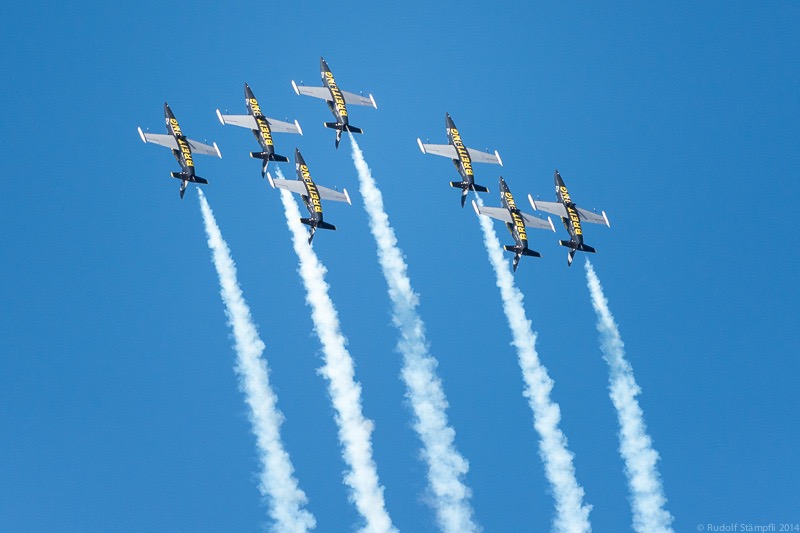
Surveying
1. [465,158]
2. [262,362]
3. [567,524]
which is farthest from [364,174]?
[567,524]

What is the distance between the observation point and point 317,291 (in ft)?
375

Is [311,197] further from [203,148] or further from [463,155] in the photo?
[463,155]

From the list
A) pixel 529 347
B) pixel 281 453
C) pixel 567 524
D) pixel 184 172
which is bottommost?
pixel 567 524

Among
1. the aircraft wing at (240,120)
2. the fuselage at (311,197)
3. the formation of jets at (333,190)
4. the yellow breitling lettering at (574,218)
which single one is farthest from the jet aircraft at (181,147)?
the yellow breitling lettering at (574,218)

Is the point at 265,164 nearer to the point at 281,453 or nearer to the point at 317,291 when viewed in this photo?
the point at 317,291

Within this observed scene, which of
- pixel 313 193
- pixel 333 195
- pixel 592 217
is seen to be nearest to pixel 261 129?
pixel 333 195

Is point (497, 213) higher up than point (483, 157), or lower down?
lower down

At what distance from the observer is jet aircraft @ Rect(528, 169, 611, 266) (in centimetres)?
11350

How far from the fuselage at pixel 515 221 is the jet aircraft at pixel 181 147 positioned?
75.2 feet

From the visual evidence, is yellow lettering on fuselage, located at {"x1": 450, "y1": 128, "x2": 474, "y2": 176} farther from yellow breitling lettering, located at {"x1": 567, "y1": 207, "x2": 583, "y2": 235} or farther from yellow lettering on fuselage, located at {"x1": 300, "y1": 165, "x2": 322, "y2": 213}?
yellow lettering on fuselage, located at {"x1": 300, "y1": 165, "x2": 322, "y2": 213}

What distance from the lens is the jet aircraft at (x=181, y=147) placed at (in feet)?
372

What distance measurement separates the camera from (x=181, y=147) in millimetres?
115250

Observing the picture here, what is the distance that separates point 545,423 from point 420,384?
959 cm

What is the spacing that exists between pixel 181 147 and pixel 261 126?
6528 millimetres
